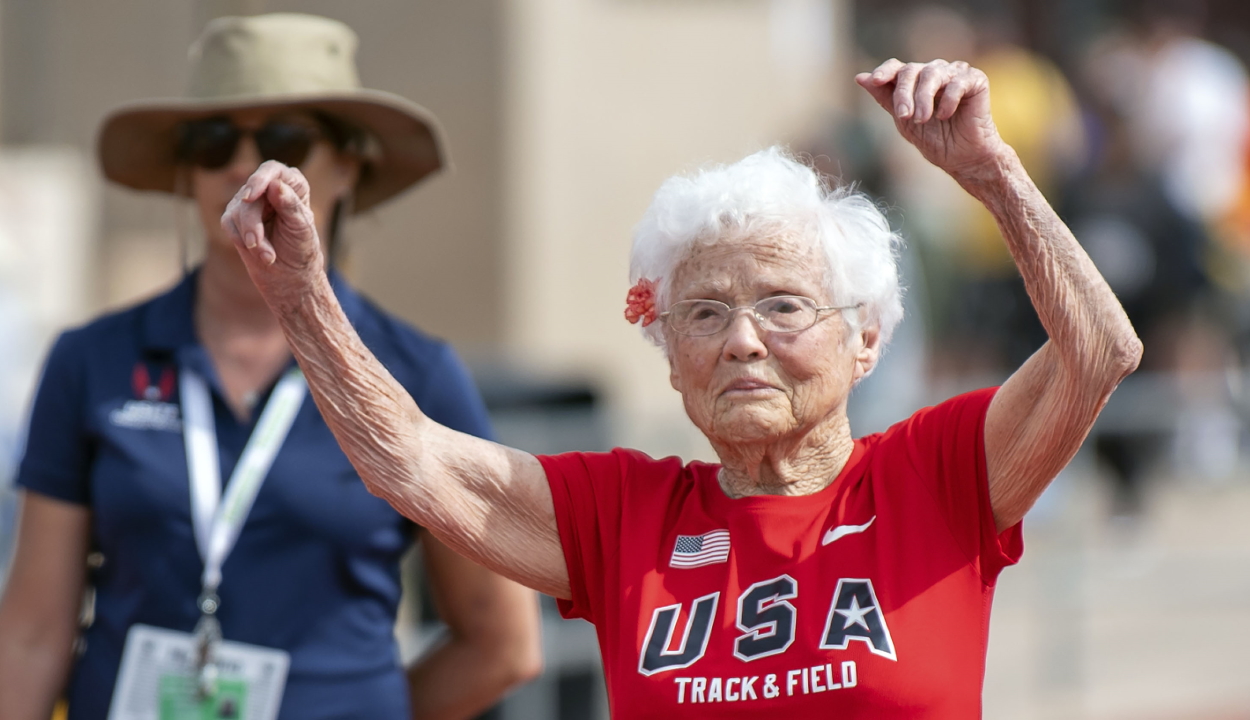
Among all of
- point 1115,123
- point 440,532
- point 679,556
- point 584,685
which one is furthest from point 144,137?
point 1115,123

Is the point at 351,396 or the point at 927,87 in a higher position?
the point at 927,87

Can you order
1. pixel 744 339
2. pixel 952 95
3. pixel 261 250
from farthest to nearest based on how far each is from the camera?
pixel 744 339 → pixel 261 250 → pixel 952 95

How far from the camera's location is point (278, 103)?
3143mm

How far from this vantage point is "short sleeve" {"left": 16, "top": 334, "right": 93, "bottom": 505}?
305 centimetres

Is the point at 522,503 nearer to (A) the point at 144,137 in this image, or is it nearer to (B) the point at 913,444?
(B) the point at 913,444

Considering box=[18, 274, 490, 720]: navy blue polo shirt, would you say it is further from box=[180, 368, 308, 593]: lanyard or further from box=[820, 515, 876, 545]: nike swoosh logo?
box=[820, 515, 876, 545]: nike swoosh logo

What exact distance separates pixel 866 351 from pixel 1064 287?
1.23ft

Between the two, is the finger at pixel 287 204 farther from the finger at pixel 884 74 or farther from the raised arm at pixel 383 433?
the finger at pixel 884 74

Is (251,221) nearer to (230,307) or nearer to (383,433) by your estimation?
(383,433)

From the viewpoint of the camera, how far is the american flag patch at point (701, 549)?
8.14 ft

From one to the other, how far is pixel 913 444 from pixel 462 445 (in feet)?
2.24

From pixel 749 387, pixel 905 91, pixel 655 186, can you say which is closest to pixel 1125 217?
pixel 655 186

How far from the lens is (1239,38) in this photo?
49.3 ft

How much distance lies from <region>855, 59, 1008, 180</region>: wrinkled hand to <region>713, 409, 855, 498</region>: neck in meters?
0.47
